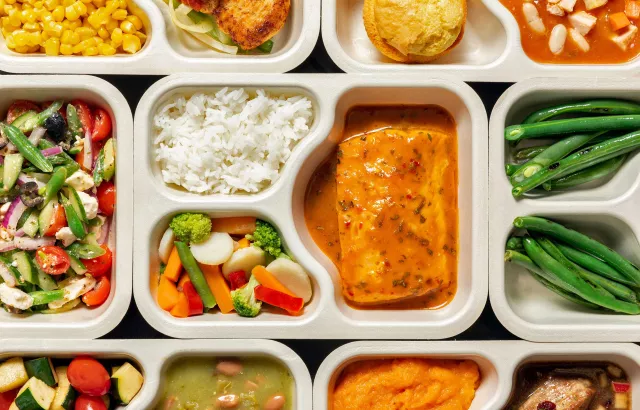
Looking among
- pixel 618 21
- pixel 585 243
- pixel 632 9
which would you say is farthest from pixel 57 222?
pixel 632 9

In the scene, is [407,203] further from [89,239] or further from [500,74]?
[89,239]

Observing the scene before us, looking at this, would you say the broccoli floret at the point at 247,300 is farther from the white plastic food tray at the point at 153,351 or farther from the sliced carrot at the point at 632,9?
the sliced carrot at the point at 632,9

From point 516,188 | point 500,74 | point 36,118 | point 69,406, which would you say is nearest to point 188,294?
point 69,406

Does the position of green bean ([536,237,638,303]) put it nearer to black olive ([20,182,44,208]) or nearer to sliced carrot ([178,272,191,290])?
sliced carrot ([178,272,191,290])

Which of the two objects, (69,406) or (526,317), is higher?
(526,317)

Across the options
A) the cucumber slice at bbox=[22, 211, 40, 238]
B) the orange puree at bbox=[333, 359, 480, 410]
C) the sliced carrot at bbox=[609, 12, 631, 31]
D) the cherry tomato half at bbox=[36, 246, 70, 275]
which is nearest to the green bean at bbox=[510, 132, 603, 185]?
the sliced carrot at bbox=[609, 12, 631, 31]

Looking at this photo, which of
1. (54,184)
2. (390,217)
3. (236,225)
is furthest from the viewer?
(236,225)

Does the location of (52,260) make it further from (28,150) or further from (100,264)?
(28,150)
